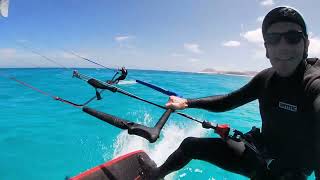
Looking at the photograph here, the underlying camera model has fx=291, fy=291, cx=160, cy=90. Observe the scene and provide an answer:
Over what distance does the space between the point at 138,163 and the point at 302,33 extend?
3112mm

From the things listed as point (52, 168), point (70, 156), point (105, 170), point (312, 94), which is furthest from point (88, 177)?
point (70, 156)

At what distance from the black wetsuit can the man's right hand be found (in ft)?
1.45

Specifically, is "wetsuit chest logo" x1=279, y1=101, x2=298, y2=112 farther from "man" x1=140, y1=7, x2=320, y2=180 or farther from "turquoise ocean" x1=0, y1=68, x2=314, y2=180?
"turquoise ocean" x1=0, y1=68, x2=314, y2=180

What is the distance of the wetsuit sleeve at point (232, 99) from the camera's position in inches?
146

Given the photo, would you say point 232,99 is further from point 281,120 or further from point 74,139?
point 74,139

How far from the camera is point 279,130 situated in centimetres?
311

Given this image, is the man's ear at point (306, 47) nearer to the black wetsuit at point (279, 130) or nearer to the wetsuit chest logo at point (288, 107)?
the black wetsuit at point (279, 130)

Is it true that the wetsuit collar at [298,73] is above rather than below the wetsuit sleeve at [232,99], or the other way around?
above

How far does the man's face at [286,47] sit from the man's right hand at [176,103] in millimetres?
1251

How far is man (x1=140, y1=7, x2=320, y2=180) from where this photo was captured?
2836mm

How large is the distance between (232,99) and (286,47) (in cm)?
118

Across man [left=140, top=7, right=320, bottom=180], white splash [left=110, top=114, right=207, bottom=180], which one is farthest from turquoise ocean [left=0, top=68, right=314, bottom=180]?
man [left=140, top=7, right=320, bottom=180]

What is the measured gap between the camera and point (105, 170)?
4.49 metres

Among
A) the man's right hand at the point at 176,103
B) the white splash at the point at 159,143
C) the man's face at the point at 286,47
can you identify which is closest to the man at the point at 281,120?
the man's face at the point at 286,47
